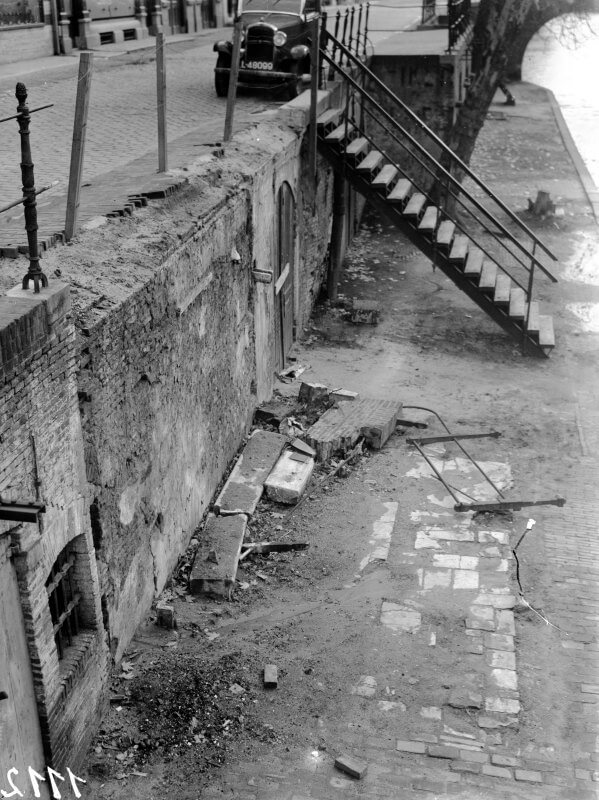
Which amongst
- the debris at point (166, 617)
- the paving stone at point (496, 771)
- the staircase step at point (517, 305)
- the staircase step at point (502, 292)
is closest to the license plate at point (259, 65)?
the staircase step at point (502, 292)

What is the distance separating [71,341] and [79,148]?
2.00 m

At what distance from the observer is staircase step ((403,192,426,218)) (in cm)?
1377

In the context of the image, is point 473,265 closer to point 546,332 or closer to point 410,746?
point 546,332

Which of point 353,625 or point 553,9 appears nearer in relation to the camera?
point 353,625

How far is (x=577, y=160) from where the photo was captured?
2544 cm

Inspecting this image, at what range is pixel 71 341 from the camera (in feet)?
19.0

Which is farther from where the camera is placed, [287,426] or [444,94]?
[444,94]

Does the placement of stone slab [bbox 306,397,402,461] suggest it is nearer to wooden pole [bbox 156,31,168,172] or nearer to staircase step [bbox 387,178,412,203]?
wooden pole [bbox 156,31,168,172]

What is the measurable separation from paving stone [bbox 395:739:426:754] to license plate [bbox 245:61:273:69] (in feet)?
38.2

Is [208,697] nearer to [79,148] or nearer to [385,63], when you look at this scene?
[79,148]

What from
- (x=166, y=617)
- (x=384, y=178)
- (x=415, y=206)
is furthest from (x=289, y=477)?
(x=384, y=178)

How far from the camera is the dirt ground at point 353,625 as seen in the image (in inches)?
255

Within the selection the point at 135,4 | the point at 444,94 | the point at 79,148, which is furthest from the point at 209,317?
the point at 135,4

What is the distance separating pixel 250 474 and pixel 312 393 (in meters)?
2.16
